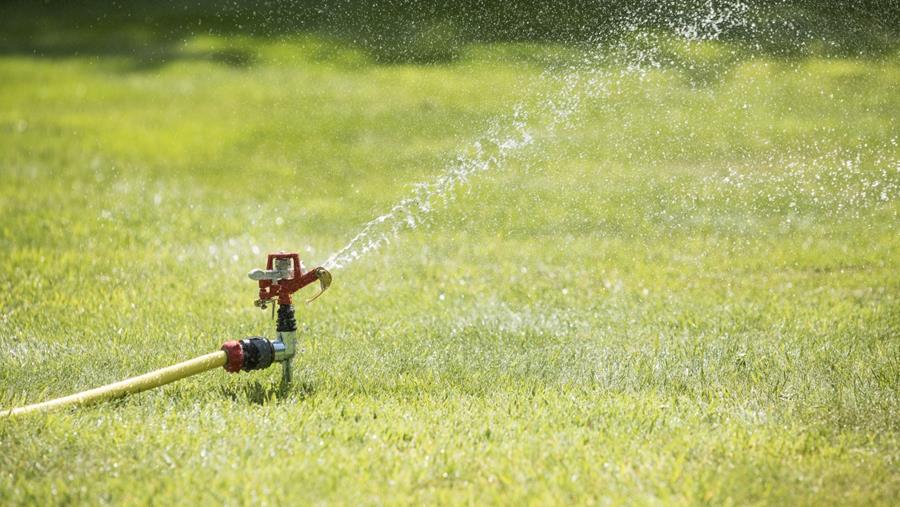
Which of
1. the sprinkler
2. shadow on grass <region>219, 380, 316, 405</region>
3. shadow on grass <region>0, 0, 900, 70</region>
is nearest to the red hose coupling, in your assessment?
the sprinkler

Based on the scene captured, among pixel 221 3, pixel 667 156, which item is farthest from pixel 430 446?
pixel 221 3

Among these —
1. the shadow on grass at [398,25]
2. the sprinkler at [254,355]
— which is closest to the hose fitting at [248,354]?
the sprinkler at [254,355]

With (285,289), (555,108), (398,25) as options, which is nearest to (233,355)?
(285,289)

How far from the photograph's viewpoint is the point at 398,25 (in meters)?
12.2

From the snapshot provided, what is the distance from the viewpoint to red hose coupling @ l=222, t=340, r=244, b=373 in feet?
11.7

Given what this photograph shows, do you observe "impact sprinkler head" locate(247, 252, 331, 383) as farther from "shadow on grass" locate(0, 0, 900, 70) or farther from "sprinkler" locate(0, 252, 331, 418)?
"shadow on grass" locate(0, 0, 900, 70)

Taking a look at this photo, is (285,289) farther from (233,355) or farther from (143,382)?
(143,382)

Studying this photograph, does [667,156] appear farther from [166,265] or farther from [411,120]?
[166,265]

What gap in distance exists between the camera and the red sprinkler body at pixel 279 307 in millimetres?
3631

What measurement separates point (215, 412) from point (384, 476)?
78 centimetres

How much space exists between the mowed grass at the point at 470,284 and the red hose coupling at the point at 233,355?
0.12m

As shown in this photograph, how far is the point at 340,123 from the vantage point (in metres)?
9.94

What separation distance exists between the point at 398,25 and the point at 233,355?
29.8ft

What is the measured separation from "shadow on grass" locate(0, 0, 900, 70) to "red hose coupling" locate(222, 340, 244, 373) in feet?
20.9
